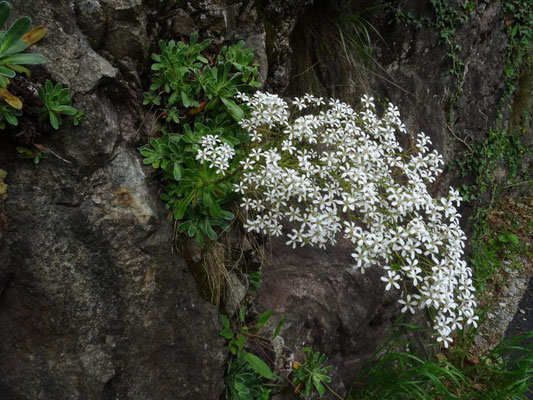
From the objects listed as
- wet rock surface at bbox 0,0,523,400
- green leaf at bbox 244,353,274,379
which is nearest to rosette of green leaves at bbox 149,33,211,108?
wet rock surface at bbox 0,0,523,400

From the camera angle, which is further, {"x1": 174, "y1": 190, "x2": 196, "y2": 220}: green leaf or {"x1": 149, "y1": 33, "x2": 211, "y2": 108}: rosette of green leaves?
{"x1": 149, "y1": 33, "x2": 211, "y2": 108}: rosette of green leaves

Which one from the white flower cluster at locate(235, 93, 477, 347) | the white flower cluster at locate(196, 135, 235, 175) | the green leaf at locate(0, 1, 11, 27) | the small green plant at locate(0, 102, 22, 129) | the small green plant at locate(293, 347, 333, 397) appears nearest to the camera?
the green leaf at locate(0, 1, 11, 27)

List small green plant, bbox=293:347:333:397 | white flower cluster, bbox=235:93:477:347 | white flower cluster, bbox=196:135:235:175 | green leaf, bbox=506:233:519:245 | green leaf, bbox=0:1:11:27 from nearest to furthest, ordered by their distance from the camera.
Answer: green leaf, bbox=0:1:11:27
white flower cluster, bbox=235:93:477:347
white flower cluster, bbox=196:135:235:175
small green plant, bbox=293:347:333:397
green leaf, bbox=506:233:519:245

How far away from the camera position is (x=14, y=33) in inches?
74.9

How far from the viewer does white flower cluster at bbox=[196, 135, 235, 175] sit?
2406 millimetres

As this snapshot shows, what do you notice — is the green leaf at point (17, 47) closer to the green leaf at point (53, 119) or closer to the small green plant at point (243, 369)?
the green leaf at point (53, 119)

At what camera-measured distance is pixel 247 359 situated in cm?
269

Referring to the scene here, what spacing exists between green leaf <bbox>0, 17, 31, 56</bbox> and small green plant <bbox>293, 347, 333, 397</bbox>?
8.38 feet

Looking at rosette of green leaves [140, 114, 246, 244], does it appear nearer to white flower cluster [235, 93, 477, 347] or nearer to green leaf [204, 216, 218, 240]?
green leaf [204, 216, 218, 240]

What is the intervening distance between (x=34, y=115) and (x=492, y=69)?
520 cm

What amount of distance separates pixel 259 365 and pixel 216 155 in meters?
1.33

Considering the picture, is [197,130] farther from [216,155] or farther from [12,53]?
[12,53]

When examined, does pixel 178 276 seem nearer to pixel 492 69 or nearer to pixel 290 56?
pixel 290 56

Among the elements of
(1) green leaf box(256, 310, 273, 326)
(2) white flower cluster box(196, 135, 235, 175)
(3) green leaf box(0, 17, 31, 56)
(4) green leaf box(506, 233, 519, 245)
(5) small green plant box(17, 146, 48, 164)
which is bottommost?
(4) green leaf box(506, 233, 519, 245)
